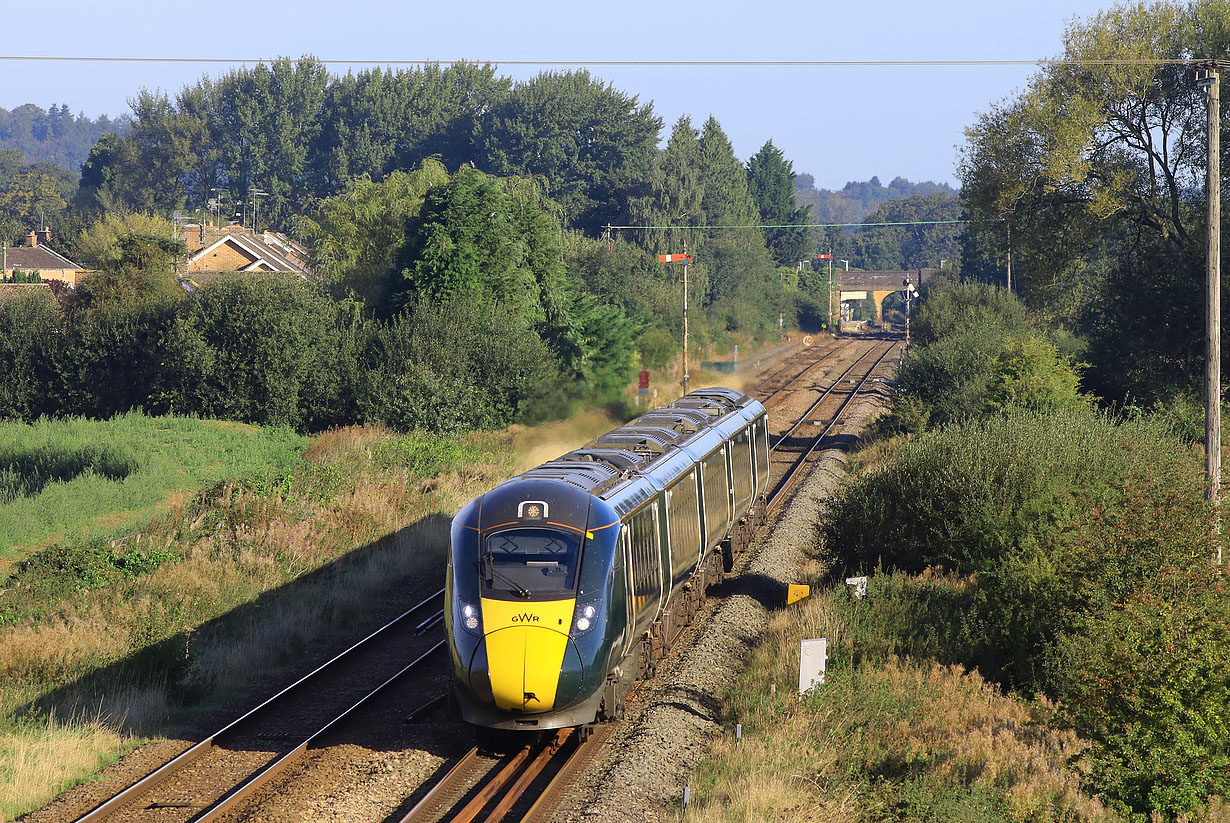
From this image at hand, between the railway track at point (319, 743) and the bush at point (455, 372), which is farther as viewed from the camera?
the bush at point (455, 372)

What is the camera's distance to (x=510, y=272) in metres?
43.2

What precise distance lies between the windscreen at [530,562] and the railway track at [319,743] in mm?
1972

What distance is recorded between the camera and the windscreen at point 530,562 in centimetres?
1166

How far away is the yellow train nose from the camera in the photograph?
11.4 metres

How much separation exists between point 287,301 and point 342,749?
100 ft

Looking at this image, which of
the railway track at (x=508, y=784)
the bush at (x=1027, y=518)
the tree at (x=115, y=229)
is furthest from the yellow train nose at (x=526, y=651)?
the tree at (x=115, y=229)

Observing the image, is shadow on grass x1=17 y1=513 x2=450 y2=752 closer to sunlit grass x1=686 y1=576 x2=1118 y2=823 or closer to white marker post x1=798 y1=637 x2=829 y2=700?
sunlit grass x1=686 y1=576 x2=1118 y2=823

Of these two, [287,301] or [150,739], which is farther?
[287,301]

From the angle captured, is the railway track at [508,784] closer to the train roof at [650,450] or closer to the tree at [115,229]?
the train roof at [650,450]

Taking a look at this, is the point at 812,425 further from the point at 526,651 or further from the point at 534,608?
the point at 526,651

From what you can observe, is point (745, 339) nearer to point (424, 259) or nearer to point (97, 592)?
point (424, 259)

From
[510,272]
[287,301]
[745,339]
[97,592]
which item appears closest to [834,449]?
[510,272]

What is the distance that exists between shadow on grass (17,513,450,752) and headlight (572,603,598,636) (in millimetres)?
5194

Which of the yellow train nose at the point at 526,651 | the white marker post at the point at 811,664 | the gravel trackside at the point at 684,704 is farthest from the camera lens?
the white marker post at the point at 811,664
